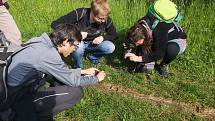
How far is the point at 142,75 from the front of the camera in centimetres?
592

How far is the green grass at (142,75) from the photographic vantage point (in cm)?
513

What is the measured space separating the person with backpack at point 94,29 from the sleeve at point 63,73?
46.6 inches

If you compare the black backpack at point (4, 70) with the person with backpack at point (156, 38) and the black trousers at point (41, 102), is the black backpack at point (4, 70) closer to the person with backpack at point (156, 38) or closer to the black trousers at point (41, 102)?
the black trousers at point (41, 102)

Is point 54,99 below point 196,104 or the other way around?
the other way around

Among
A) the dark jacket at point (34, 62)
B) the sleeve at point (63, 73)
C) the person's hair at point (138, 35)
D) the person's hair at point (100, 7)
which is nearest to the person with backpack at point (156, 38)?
the person's hair at point (138, 35)

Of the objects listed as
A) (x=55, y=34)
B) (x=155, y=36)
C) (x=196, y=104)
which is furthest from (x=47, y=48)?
(x=196, y=104)

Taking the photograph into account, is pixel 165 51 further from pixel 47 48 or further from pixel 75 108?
pixel 47 48

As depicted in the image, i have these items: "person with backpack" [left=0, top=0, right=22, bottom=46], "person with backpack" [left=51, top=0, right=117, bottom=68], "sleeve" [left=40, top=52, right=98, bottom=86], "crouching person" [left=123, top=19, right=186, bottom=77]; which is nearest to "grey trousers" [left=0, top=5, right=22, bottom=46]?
"person with backpack" [left=0, top=0, right=22, bottom=46]

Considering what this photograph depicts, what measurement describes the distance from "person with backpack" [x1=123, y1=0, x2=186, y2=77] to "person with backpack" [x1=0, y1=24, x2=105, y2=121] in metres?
1.17

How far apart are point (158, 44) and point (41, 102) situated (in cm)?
182

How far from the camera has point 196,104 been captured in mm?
5328

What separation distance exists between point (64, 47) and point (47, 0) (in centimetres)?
378

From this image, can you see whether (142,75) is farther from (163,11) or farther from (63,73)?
(63,73)

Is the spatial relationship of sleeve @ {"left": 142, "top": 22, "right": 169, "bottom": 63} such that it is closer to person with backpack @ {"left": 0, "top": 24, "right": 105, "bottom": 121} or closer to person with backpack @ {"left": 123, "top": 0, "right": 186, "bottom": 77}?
person with backpack @ {"left": 123, "top": 0, "right": 186, "bottom": 77}
